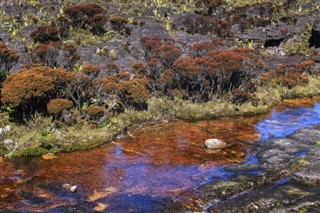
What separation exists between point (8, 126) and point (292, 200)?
13080 mm

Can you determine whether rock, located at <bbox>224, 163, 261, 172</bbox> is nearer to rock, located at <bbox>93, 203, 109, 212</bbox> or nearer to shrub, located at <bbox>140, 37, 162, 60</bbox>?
rock, located at <bbox>93, 203, 109, 212</bbox>

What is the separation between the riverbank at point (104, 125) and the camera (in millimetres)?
17391

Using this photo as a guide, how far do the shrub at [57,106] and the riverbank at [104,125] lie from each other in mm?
682

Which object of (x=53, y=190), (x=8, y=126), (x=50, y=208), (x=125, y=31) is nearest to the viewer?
(x=50, y=208)

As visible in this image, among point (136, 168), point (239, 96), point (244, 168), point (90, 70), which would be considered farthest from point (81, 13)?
point (244, 168)

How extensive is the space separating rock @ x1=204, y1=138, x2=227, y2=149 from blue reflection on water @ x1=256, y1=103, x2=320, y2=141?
2504 mm

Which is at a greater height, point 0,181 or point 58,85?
point 58,85

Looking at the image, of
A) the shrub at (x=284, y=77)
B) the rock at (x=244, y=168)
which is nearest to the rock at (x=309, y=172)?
the rock at (x=244, y=168)

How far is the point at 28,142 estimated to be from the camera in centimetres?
1739

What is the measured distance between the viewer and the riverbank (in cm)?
1739

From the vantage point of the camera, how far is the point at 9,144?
56.5 ft

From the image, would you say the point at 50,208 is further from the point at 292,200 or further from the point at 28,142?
the point at 292,200

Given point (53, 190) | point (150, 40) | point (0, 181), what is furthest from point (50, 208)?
point (150, 40)

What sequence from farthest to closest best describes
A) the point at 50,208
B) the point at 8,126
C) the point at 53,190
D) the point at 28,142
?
the point at 8,126 → the point at 28,142 → the point at 53,190 → the point at 50,208
